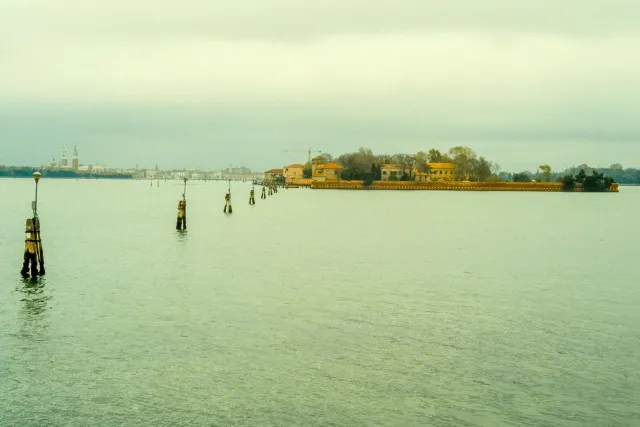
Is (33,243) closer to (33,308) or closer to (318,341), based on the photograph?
(33,308)

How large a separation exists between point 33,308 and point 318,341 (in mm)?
9263

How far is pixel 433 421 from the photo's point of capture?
12617 millimetres

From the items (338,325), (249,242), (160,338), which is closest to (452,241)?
(249,242)

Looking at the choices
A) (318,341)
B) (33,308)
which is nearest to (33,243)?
(33,308)

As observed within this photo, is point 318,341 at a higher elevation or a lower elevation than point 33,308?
higher

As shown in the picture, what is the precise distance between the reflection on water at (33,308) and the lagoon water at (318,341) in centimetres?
6

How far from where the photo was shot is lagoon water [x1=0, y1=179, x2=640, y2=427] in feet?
43.2

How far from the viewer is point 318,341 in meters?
18.0

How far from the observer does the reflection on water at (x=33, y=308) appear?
18.7 metres

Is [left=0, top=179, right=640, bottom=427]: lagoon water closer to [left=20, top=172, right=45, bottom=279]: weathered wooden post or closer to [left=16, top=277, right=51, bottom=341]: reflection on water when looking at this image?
[left=16, top=277, right=51, bottom=341]: reflection on water

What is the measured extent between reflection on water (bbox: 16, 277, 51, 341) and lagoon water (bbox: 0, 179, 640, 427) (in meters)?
0.06

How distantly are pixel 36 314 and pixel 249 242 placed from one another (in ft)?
83.1

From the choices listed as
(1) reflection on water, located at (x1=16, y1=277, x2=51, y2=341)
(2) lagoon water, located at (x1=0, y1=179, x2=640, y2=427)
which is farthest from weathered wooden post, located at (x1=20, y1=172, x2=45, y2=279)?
(2) lagoon water, located at (x1=0, y1=179, x2=640, y2=427)

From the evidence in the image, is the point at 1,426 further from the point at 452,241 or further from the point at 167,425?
the point at 452,241
